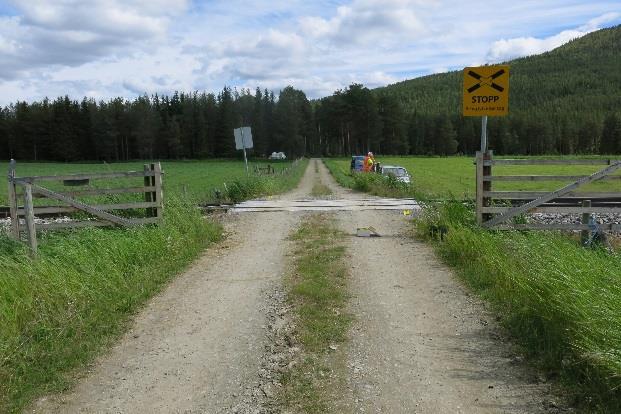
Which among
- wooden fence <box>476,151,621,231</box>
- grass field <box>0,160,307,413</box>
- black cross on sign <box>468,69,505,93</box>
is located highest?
black cross on sign <box>468,69,505,93</box>

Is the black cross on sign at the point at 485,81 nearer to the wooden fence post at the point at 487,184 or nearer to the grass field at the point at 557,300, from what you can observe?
the wooden fence post at the point at 487,184

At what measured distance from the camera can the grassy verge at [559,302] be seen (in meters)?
4.02

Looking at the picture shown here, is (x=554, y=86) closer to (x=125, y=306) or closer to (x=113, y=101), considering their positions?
(x=113, y=101)

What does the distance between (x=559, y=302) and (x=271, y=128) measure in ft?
334

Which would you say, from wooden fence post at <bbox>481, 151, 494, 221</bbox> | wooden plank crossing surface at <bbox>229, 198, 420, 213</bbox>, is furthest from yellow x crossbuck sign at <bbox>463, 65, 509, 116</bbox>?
wooden plank crossing surface at <bbox>229, 198, 420, 213</bbox>

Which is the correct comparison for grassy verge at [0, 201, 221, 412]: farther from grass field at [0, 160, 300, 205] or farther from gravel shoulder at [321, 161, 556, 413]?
grass field at [0, 160, 300, 205]

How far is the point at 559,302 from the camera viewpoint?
5.05m

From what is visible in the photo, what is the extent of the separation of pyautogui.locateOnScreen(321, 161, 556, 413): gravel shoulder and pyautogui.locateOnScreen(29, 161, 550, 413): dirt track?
0.01 m

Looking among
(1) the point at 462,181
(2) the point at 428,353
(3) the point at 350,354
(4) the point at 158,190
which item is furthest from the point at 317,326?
(1) the point at 462,181

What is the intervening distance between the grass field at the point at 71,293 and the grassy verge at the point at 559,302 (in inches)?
160

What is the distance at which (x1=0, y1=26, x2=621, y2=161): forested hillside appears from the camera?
Result: 319ft

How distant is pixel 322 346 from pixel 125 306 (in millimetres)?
2593

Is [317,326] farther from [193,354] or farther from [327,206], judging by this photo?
[327,206]

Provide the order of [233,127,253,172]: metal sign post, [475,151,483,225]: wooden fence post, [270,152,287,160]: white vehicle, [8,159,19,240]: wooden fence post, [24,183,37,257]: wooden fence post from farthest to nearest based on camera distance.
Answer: [270,152,287,160]: white vehicle
[233,127,253,172]: metal sign post
[475,151,483,225]: wooden fence post
[8,159,19,240]: wooden fence post
[24,183,37,257]: wooden fence post
